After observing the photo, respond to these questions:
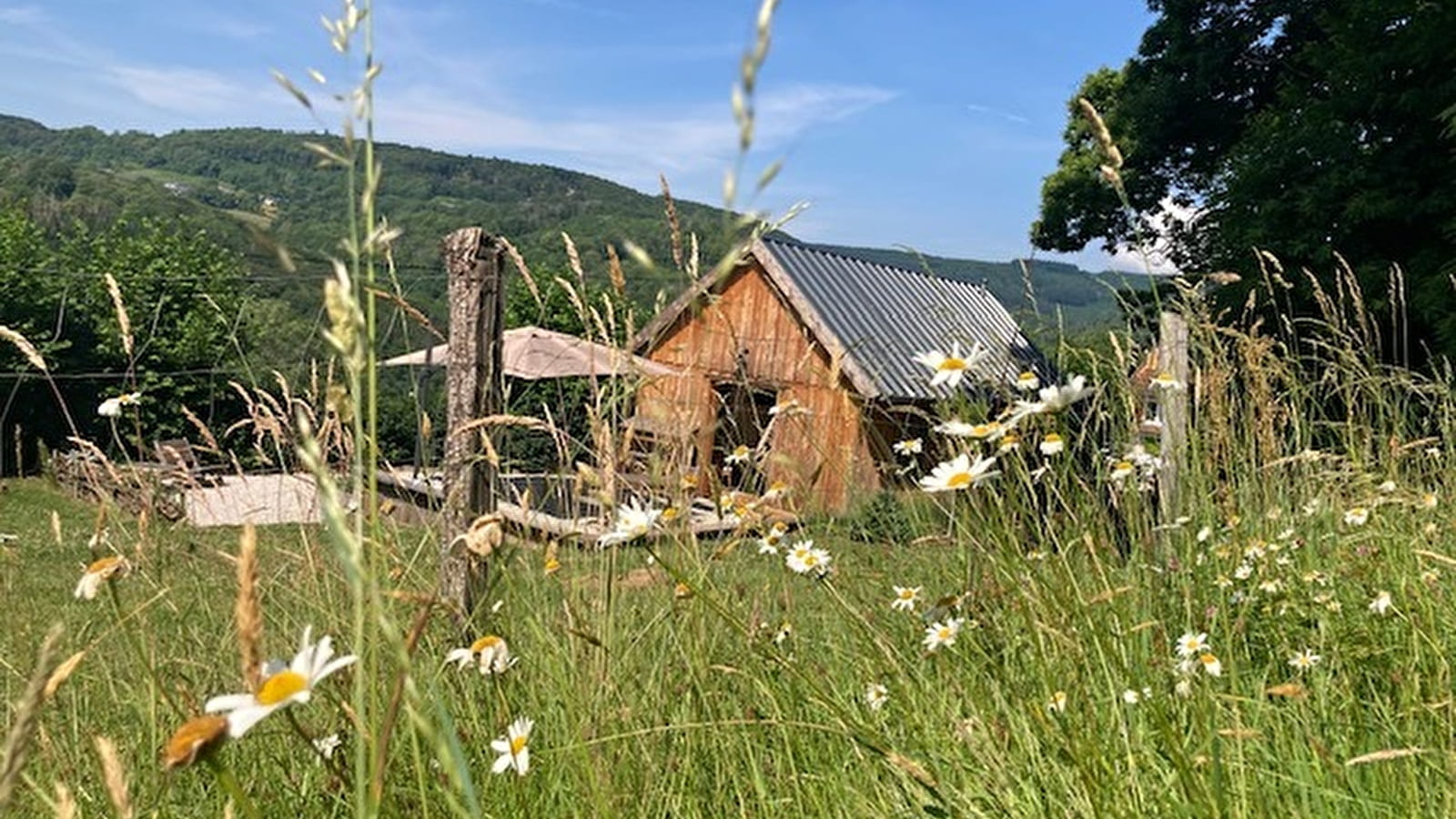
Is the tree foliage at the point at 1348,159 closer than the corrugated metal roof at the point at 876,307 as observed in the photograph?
Yes

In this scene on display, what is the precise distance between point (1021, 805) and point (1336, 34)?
13991 millimetres

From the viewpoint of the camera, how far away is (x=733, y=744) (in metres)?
1.85

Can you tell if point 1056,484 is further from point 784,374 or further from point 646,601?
point 784,374

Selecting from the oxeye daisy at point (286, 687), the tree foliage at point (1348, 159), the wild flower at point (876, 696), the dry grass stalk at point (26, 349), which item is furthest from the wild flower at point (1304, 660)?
the tree foliage at point (1348, 159)

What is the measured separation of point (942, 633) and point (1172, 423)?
3.17ft

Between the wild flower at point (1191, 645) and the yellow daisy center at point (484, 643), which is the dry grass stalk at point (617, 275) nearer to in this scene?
the yellow daisy center at point (484, 643)

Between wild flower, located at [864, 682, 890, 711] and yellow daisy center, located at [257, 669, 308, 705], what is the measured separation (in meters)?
1.23

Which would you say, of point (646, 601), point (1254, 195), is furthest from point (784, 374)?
point (646, 601)

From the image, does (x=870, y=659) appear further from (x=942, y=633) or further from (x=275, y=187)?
(x=275, y=187)

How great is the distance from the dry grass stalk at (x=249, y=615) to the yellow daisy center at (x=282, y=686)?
0.23 ft

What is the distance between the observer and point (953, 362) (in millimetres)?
1525

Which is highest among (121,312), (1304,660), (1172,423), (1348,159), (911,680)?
(1348,159)

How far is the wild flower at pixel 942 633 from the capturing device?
163 cm

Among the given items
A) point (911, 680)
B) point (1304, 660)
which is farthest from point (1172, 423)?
point (911, 680)
